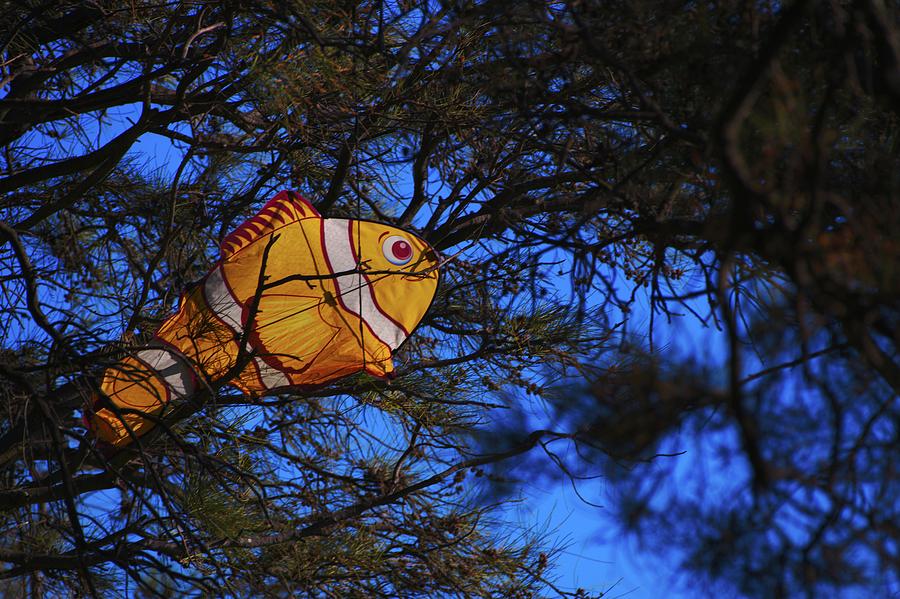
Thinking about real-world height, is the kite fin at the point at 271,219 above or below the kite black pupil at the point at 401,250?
above

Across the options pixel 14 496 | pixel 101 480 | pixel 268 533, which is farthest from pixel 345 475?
pixel 14 496

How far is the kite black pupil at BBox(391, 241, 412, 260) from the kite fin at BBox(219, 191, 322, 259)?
0.17 metres

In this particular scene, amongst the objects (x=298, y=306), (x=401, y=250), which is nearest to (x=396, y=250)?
(x=401, y=250)

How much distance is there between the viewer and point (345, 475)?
2.38m

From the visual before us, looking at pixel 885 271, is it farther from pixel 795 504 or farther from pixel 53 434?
pixel 53 434

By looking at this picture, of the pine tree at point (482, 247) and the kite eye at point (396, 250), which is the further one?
the kite eye at point (396, 250)

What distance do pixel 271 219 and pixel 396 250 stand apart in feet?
0.86

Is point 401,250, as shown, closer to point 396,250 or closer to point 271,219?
point 396,250

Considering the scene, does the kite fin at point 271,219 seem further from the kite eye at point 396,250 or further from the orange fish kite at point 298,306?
the kite eye at point 396,250

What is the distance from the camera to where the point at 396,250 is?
69.0 inches

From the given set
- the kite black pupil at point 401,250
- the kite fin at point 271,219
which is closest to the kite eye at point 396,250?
the kite black pupil at point 401,250

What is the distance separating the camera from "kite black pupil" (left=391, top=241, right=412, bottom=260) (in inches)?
68.9

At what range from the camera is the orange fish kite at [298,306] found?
1.72 m

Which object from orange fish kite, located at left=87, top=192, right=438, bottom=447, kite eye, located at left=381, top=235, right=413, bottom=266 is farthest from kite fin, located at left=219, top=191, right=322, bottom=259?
kite eye, located at left=381, top=235, right=413, bottom=266
